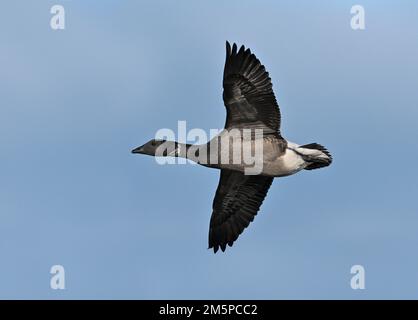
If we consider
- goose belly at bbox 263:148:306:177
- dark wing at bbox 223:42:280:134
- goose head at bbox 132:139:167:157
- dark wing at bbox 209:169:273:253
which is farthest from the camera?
dark wing at bbox 209:169:273:253

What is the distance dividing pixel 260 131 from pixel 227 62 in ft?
4.85

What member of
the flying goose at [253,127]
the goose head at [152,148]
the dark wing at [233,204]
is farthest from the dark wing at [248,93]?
the goose head at [152,148]

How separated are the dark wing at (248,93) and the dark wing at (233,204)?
68.6 inches

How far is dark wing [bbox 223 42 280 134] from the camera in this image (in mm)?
21516

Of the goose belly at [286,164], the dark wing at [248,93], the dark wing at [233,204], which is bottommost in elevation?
the dark wing at [233,204]

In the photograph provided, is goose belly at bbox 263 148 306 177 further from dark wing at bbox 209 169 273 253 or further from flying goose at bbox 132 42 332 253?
dark wing at bbox 209 169 273 253

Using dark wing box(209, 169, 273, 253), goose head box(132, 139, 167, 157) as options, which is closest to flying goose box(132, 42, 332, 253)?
goose head box(132, 139, 167, 157)

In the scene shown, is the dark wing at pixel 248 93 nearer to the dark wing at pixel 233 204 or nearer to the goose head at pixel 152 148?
the dark wing at pixel 233 204

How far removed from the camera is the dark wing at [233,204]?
76.7ft

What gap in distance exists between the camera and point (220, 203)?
23703 mm

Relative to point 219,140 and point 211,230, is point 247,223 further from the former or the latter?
point 219,140

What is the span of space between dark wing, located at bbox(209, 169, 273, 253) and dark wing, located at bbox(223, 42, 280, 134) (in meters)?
1.74

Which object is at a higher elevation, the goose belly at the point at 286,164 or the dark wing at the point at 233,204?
the goose belly at the point at 286,164

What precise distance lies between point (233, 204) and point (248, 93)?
2933 mm
